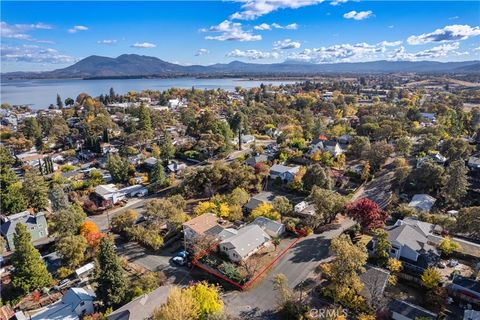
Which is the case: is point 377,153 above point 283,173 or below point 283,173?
above

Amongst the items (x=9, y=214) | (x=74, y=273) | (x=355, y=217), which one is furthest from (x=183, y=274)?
(x=9, y=214)

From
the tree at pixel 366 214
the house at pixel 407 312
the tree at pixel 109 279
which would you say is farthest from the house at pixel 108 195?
the house at pixel 407 312

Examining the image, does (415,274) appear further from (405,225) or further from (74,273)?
(74,273)

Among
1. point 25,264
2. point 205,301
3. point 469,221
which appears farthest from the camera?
point 469,221

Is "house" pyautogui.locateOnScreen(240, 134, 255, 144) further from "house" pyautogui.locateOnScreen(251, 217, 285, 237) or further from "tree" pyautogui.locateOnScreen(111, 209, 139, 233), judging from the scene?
"tree" pyautogui.locateOnScreen(111, 209, 139, 233)

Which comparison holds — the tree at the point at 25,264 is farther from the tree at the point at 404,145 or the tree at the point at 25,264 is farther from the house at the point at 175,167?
the tree at the point at 404,145

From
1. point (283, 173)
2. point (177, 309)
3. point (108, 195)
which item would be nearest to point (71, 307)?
point (177, 309)

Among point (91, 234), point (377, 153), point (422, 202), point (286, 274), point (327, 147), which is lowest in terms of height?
point (286, 274)

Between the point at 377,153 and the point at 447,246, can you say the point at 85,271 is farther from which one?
the point at 377,153

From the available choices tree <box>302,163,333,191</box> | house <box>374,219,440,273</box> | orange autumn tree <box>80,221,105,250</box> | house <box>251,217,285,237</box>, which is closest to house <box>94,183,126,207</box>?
orange autumn tree <box>80,221,105,250</box>
